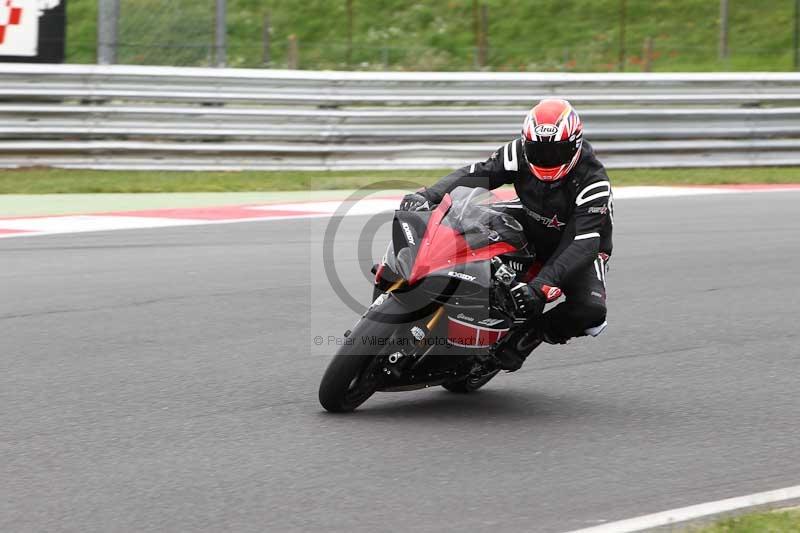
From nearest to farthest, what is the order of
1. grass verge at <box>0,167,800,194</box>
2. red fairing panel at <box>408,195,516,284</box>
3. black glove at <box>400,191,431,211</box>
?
red fairing panel at <box>408,195,516,284</box>, black glove at <box>400,191,431,211</box>, grass verge at <box>0,167,800,194</box>

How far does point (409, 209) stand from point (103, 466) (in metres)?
1.78

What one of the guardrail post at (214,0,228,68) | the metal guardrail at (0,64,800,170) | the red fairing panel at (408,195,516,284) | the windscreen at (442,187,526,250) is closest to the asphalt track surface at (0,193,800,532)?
the red fairing panel at (408,195,516,284)

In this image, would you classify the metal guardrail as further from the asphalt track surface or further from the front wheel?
the front wheel

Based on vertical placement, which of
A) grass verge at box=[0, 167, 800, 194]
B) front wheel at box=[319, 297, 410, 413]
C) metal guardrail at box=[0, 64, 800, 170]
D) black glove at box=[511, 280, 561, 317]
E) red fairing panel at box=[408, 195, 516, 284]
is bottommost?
front wheel at box=[319, 297, 410, 413]

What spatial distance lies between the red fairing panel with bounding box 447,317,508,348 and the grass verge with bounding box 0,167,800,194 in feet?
27.3

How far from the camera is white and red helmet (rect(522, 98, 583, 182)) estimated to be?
19.4ft

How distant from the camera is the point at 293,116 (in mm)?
15172

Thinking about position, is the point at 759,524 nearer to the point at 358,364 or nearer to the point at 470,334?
the point at 470,334

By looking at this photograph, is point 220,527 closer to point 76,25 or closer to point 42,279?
point 42,279

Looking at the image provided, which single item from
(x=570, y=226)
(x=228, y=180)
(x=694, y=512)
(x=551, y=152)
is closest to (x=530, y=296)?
(x=570, y=226)

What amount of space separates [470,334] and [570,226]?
0.78 metres

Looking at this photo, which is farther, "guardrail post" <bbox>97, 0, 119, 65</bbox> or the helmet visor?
"guardrail post" <bbox>97, 0, 119, 65</bbox>

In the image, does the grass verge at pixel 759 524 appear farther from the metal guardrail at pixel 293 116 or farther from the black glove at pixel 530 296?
the metal guardrail at pixel 293 116

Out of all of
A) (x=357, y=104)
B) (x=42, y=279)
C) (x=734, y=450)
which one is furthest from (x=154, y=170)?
(x=734, y=450)
